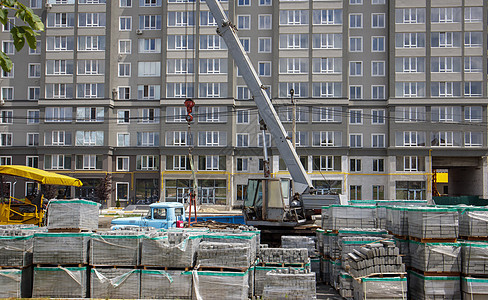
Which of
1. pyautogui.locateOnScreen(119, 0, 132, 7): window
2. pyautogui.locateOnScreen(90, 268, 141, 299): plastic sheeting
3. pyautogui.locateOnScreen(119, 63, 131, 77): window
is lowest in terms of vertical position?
pyautogui.locateOnScreen(90, 268, 141, 299): plastic sheeting

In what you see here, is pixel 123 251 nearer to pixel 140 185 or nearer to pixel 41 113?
pixel 140 185

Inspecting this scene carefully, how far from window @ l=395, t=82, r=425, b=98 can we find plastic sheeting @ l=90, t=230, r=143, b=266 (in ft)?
155

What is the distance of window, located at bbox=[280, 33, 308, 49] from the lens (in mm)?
54344

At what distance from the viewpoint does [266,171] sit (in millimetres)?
22641

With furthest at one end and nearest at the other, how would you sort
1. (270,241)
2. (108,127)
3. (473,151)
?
(108,127) → (473,151) → (270,241)

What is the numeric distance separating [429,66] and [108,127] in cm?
3987

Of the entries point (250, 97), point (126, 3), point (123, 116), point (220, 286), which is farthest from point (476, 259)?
point (126, 3)

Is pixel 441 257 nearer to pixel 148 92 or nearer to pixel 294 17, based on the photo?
pixel 294 17

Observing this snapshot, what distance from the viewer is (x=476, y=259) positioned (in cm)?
1170

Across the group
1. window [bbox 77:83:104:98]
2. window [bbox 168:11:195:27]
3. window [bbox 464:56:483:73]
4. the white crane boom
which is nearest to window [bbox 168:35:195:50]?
window [bbox 168:11:195:27]

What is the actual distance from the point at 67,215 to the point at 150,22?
47732 mm

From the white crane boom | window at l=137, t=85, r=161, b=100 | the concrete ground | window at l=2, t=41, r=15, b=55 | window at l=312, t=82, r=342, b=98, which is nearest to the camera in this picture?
the concrete ground

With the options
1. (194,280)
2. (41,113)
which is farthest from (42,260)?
(41,113)

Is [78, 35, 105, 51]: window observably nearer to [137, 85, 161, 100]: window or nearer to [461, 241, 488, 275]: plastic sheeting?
[137, 85, 161, 100]: window
